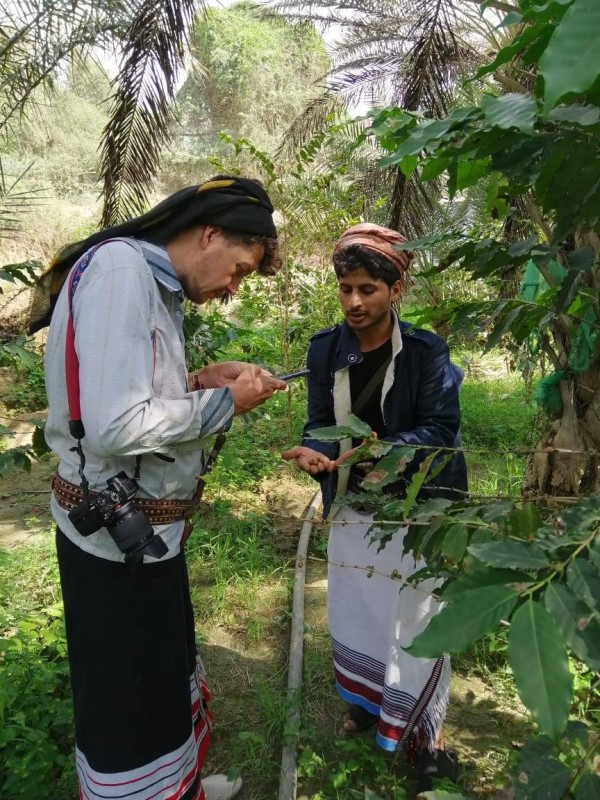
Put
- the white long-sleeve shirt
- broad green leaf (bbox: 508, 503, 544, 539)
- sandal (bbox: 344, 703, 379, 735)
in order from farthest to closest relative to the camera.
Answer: sandal (bbox: 344, 703, 379, 735) → the white long-sleeve shirt → broad green leaf (bbox: 508, 503, 544, 539)

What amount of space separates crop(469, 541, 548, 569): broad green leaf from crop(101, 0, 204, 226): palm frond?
4.73 m

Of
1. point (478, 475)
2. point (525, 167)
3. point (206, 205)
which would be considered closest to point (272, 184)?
point (478, 475)

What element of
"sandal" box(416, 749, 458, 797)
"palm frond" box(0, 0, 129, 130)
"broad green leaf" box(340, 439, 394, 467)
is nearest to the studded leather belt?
"broad green leaf" box(340, 439, 394, 467)

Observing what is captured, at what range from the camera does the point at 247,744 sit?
2.29 metres

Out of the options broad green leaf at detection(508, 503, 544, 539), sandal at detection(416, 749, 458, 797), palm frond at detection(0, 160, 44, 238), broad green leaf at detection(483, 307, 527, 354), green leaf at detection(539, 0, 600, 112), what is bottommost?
sandal at detection(416, 749, 458, 797)

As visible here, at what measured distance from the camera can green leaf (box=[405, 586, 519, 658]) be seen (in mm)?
541

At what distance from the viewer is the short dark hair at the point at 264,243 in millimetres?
1483

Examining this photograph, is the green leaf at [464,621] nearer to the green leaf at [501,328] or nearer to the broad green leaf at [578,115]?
the broad green leaf at [578,115]

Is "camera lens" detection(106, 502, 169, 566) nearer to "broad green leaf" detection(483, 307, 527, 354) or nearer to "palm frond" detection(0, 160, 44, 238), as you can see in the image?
"broad green leaf" detection(483, 307, 527, 354)

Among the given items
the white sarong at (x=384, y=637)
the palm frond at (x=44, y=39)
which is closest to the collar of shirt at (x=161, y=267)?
the white sarong at (x=384, y=637)

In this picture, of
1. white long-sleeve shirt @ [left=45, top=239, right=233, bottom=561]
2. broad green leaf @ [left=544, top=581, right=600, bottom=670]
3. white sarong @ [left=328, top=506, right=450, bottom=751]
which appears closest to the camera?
broad green leaf @ [left=544, top=581, right=600, bottom=670]

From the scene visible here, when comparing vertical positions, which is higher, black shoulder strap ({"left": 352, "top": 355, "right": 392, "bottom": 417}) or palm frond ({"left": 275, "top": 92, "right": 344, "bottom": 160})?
palm frond ({"left": 275, "top": 92, "right": 344, "bottom": 160})

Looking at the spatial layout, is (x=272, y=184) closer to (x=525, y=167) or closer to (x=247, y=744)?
(x=247, y=744)

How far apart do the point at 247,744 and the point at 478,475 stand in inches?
119
